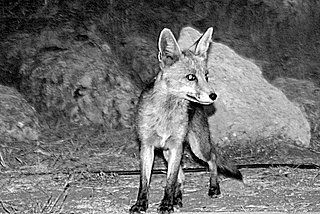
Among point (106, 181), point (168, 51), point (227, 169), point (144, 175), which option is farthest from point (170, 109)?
point (106, 181)

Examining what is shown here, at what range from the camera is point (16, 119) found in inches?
305

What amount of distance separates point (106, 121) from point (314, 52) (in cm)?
332

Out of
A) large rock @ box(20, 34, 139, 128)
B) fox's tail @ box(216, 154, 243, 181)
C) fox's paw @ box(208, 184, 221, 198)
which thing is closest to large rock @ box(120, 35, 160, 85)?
large rock @ box(20, 34, 139, 128)

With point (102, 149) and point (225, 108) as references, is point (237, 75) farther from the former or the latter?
point (102, 149)

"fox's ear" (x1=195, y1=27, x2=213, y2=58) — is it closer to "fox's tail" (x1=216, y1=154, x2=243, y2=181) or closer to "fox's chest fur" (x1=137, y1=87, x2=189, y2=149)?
"fox's chest fur" (x1=137, y1=87, x2=189, y2=149)

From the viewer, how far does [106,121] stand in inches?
316

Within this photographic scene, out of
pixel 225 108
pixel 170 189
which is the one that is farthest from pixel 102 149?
pixel 170 189

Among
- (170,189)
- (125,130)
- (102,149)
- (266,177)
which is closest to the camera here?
(170,189)

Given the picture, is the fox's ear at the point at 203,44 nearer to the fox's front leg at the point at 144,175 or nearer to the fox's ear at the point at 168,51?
the fox's ear at the point at 168,51

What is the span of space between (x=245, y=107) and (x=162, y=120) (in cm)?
280

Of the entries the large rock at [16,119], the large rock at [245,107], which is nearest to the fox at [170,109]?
the large rock at [245,107]

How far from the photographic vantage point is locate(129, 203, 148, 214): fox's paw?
4.81 meters

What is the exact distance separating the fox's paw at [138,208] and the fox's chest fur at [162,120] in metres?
0.51

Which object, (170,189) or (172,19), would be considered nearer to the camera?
(170,189)
